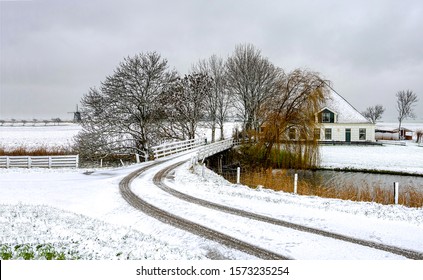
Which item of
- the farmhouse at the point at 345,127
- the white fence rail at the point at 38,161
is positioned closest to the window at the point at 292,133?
the white fence rail at the point at 38,161

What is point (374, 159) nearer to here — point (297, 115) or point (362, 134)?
point (362, 134)

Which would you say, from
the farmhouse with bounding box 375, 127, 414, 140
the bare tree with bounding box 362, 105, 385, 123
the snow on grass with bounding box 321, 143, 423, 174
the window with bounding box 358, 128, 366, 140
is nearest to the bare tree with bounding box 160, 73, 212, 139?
the snow on grass with bounding box 321, 143, 423, 174

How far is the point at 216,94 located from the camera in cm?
3497

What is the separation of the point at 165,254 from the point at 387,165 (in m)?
28.3

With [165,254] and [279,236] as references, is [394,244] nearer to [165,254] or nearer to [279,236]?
[279,236]

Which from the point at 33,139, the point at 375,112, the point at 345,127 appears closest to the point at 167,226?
the point at 345,127

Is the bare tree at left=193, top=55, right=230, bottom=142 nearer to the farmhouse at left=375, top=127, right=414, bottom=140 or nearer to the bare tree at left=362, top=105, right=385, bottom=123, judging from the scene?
the farmhouse at left=375, top=127, right=414, bottom=140

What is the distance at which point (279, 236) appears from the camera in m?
6.76

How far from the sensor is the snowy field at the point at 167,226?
5875 mm

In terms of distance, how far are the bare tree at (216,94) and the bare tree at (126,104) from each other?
361 inches

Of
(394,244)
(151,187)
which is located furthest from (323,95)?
(394,244)

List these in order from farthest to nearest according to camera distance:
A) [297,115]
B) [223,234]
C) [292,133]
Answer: [292,133], [297,115], [223,234]

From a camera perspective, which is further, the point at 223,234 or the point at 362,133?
the point at 362,133

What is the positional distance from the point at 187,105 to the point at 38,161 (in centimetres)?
1613
